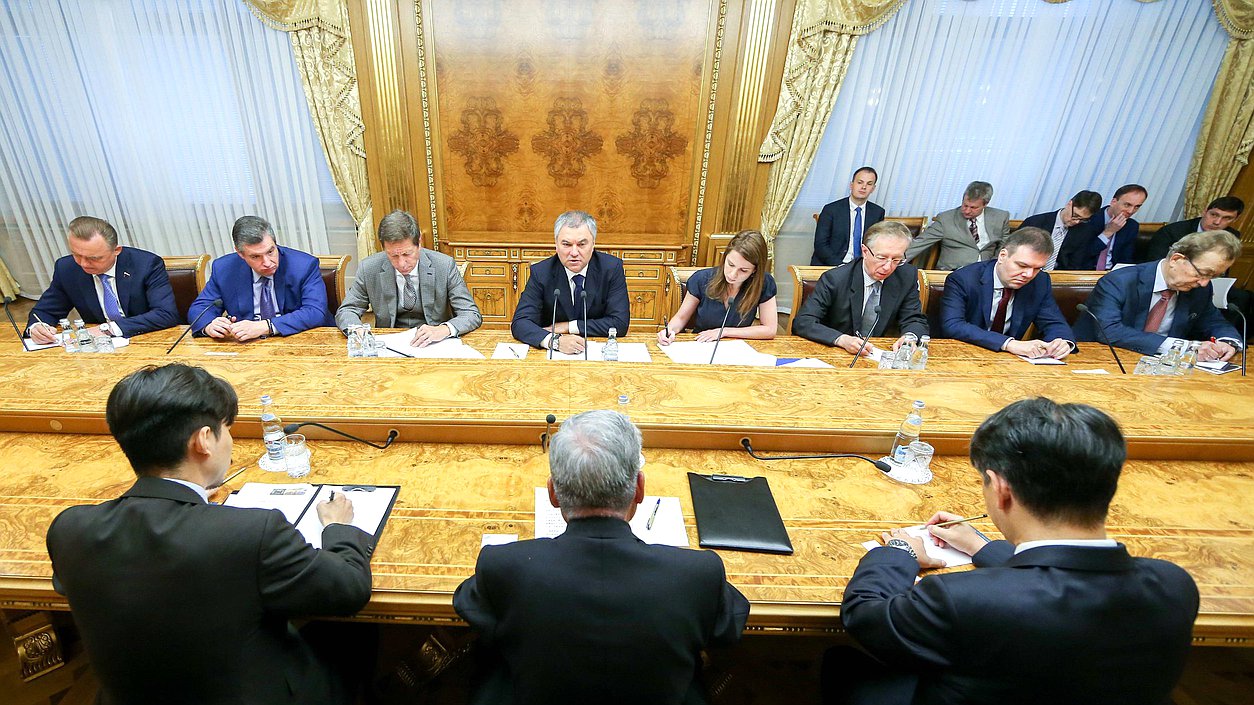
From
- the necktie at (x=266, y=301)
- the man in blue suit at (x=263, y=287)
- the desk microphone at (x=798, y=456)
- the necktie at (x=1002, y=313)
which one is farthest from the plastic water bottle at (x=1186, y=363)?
the necktie at (x=266, y=301)

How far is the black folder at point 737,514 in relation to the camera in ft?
4.20

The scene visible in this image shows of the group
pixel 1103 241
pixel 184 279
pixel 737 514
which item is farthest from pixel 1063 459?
pixel 1103 241

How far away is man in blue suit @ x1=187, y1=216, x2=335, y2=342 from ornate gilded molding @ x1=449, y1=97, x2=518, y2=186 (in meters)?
1.76

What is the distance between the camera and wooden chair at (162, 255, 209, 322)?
113 inches

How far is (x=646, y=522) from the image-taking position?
135 cm

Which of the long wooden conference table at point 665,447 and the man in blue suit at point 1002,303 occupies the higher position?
the man in blue suit at point 1002,303

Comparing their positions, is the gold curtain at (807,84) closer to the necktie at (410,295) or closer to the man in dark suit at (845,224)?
the man in dark suit at (845,224)

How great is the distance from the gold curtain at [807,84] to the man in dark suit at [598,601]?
4.00 m

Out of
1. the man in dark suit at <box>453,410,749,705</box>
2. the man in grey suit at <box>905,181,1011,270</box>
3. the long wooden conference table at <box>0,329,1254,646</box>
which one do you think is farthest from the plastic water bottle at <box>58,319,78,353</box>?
the man in grey suit at <box>905,181,1011,270</box>

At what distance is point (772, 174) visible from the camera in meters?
4.51

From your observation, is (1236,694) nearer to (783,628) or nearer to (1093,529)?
(1093,529)

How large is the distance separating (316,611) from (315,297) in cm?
217

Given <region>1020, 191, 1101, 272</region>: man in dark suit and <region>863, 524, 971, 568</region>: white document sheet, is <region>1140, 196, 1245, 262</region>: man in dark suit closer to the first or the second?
<region>1020, 191, 1101, 272</region>: man in dark suit

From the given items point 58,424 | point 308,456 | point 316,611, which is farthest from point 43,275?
point 316,611
